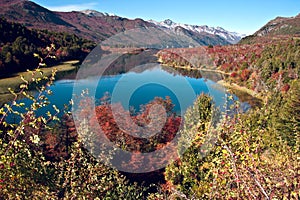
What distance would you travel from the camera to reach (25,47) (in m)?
57.8

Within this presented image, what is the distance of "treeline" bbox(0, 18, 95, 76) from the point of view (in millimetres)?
52781

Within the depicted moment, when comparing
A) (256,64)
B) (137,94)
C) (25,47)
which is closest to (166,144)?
(137,94)

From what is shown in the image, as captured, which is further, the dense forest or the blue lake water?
the blue lake water

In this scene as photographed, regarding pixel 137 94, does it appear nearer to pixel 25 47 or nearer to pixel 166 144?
pixel 166 144

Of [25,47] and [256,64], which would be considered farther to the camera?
[256,64]

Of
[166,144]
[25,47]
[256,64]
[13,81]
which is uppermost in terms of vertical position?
[256,64]

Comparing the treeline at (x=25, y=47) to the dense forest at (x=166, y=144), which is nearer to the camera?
the dense forest at (x=166, y=144)

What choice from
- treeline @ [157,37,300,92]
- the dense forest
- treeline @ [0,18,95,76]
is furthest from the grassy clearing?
treeline @ [157,37,300,92]

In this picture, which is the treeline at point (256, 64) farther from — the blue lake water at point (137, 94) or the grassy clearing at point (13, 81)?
the grassy clearing at point (13, 81)

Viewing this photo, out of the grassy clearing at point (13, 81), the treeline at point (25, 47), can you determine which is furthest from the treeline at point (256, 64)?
the grassy clearing at point (13, 81)

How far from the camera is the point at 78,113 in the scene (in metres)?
17.0

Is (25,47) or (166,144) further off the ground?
(25,47)

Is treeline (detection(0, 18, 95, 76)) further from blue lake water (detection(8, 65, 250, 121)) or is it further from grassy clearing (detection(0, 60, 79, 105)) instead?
blue lake water (detection(8, 65, 250, 121))

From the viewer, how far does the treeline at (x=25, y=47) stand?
5278 centimetres
